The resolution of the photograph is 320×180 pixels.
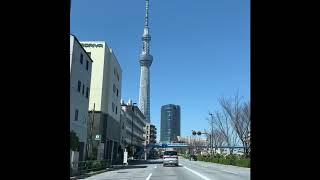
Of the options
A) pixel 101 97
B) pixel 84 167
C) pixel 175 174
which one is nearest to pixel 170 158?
pixel 101 97

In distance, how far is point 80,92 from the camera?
148 ft

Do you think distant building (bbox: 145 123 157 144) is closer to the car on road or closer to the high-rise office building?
the high-rise office building

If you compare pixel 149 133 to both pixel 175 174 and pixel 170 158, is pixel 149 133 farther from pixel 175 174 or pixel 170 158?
pixel 175 174

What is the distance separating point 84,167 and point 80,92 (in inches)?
A: 475

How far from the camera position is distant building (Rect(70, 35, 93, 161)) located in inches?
1623

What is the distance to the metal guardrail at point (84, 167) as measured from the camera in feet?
98.4

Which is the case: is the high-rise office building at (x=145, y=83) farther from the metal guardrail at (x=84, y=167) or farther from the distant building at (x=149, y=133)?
the metal guardrail at (x=84, y=167)

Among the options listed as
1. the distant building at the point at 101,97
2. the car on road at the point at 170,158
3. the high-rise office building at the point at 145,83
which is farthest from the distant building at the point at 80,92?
the high-rise office building at the point at 145,83

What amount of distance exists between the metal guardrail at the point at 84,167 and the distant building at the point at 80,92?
386 centimetres

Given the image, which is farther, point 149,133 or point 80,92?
point 149,133

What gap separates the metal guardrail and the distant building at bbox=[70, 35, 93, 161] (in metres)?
3.86

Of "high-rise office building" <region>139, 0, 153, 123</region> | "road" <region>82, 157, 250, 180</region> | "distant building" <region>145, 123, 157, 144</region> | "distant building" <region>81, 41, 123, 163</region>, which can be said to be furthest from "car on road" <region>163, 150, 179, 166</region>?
"high-rise office building" <region>139, 0, 153, 123</region>
